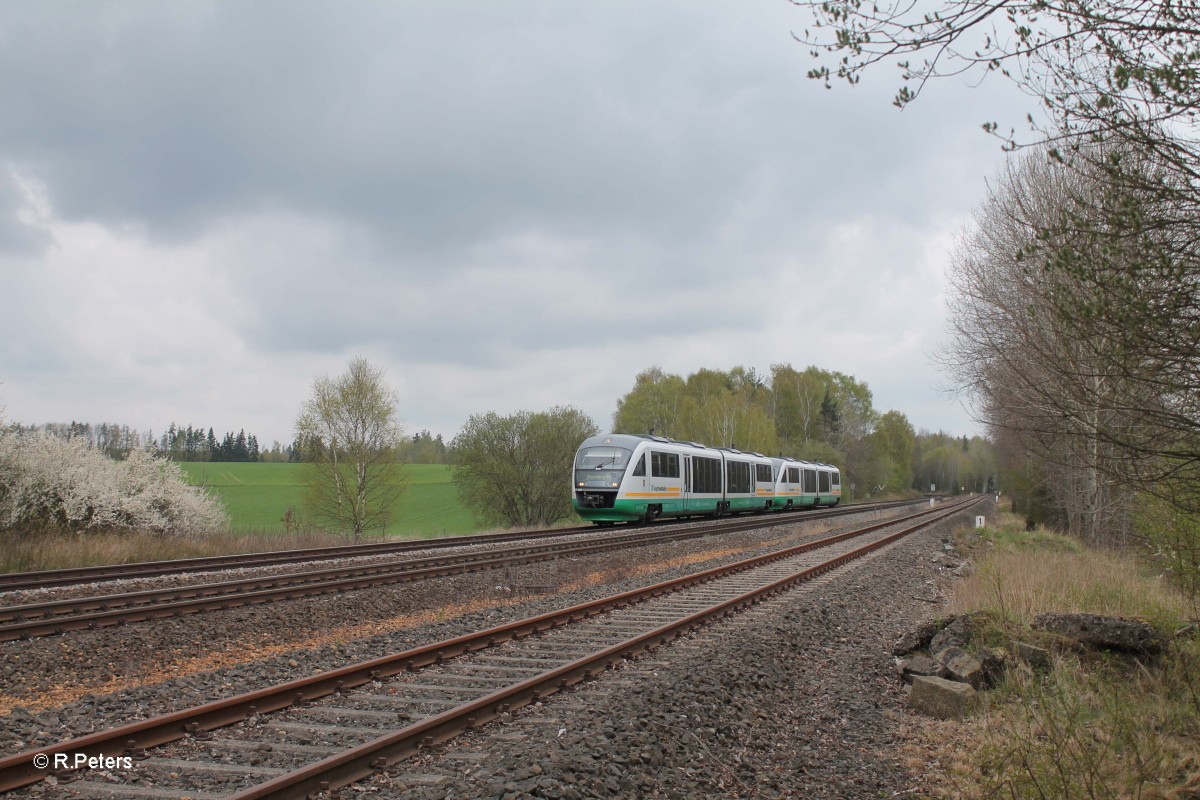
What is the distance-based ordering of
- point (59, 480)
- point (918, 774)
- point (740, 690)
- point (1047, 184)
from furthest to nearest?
point (59, 480)
point (1047, 184)
point (740, 690)
point (918, 774)

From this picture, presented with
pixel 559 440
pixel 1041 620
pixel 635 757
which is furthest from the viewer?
pixel 559 440

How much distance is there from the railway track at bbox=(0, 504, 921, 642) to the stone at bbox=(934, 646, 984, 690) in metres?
8.12

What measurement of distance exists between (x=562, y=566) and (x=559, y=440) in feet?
→ 84.5

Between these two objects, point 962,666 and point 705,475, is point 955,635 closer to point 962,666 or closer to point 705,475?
point 962,666

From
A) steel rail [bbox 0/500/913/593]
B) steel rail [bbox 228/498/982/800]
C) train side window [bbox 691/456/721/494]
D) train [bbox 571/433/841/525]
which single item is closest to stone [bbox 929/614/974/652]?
steel rail [bbox 228/498/982/800]

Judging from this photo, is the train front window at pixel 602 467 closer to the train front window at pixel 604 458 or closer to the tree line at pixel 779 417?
the train front window at pixel 604 458

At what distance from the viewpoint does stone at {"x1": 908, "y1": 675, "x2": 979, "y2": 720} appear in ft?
22.0

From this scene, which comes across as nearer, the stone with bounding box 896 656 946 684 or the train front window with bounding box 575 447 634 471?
the stone with bounding box 896 656 946 684

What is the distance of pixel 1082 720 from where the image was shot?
5.84 metres

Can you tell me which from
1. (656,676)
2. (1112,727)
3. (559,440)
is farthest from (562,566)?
(559,440)

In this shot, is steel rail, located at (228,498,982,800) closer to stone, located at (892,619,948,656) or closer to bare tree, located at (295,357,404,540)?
stone, located at (892,619,948,656)

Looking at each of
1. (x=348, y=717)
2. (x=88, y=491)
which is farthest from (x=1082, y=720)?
(x=88, y=491)

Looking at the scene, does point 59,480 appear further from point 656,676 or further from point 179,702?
point 656,676

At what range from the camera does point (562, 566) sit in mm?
15141
